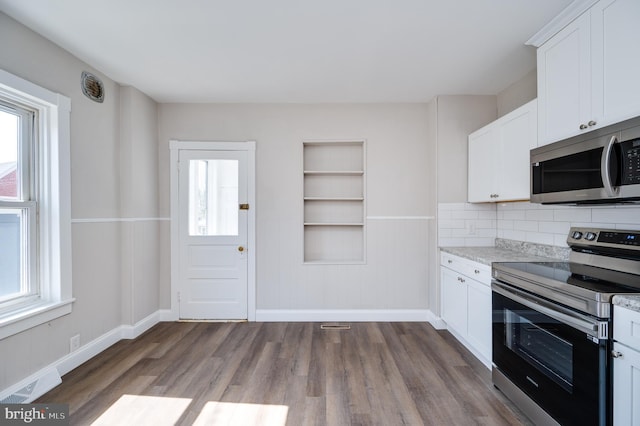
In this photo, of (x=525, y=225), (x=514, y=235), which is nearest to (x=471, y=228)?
(x=514, y=235)

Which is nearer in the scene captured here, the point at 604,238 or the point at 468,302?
the point at 604,238

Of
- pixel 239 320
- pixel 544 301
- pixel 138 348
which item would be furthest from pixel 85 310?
pixel 544 301

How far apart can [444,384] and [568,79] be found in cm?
223

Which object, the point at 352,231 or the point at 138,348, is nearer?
the point at 138,348

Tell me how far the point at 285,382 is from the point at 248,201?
199cm

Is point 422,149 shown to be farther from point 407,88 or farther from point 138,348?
point 138,348

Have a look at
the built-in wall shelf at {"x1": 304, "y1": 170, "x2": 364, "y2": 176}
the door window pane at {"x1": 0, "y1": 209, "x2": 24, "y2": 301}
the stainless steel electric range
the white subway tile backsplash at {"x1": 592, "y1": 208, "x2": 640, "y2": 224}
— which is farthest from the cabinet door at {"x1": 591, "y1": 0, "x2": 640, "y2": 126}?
the door window pane at {"x1": 0, "y1": 209, "x2": 24, "y2": 301}

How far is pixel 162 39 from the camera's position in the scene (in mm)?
2334

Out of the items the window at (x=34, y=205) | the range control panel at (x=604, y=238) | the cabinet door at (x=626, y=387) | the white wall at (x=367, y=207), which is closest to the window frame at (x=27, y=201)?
the window at (x=34, y=205)

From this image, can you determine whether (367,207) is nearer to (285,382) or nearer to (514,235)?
(514,235)

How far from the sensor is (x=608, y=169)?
64.7 inches

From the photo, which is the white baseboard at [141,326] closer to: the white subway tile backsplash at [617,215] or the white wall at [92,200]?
the white wall at [92,200]

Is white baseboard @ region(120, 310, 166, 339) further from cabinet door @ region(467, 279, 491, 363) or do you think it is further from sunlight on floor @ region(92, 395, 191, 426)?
cabinet door @ region(467, 279, 491, 363)

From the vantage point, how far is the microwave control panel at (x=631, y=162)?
1.54 meters
